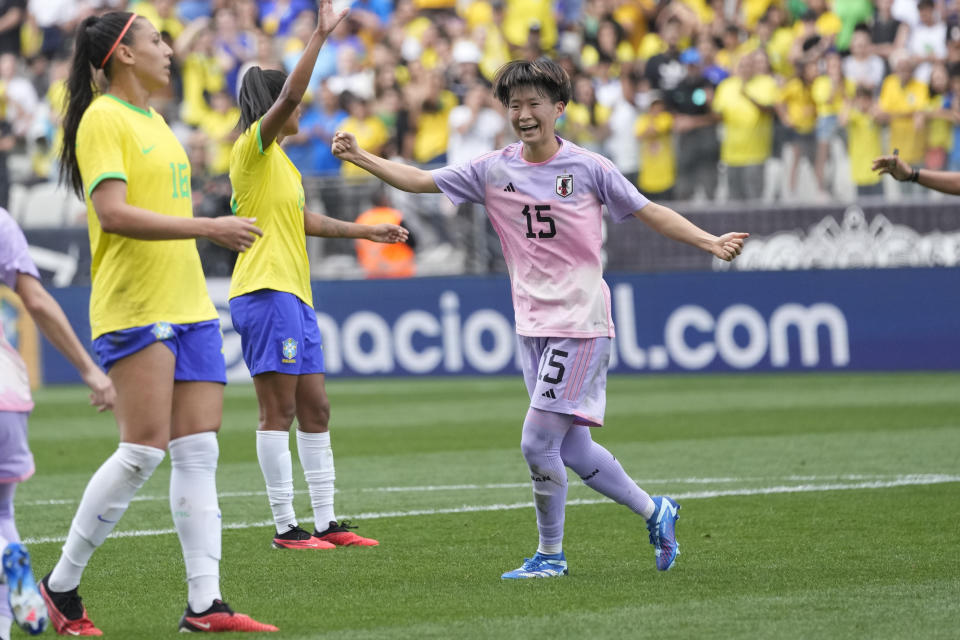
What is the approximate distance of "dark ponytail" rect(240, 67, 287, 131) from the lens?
7559mm

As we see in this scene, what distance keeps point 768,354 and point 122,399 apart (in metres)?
13.3

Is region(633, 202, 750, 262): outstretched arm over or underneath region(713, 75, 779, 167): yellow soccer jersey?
underneath

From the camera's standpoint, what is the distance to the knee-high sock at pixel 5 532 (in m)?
4.86

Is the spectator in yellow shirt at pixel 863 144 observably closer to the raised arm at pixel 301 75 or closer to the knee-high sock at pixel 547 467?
the knee-high sock at pixel 547 467

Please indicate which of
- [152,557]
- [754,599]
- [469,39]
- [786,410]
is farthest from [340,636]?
[469,39]

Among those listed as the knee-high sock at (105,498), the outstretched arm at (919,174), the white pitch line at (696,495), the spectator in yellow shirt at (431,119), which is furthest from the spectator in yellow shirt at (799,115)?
the knee-high sock at (105,498)

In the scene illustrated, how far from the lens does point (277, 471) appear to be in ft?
25.4

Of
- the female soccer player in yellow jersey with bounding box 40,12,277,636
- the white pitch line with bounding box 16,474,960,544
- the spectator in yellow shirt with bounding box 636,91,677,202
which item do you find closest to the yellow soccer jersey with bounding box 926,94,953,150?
the spectator in yellow shirt with bounding box 636,91,677,202

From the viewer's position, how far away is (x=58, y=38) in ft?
80.0

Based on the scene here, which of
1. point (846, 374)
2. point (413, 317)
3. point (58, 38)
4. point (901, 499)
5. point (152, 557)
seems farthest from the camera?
point (58, 38)

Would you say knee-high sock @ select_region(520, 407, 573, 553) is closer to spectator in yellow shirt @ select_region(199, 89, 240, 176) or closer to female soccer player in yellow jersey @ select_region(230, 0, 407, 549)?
female soccer player in yellow jersey @ select_region(230, 0, 407, 549)

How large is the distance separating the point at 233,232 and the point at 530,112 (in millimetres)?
1888

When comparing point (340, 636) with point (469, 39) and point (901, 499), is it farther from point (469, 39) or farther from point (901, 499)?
point (469, 39)

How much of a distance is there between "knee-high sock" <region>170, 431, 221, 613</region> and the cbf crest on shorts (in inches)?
90.0
